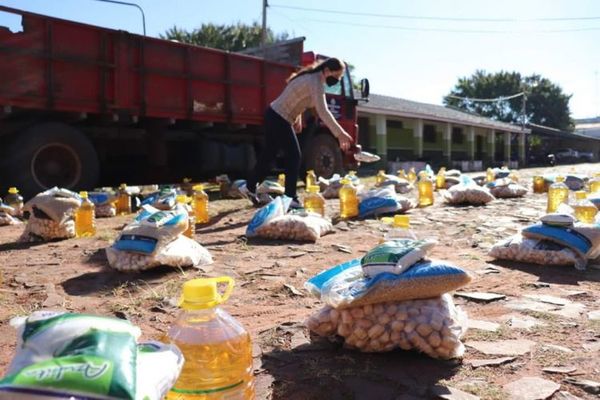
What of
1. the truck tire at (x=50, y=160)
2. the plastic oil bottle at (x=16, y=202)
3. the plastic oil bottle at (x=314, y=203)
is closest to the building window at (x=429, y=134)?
the truck tire at (x=50, y=160)

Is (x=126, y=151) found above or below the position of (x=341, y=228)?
above

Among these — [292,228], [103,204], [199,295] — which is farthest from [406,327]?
[103,204]

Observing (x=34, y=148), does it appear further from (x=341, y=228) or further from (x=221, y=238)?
(x=341, y=228)

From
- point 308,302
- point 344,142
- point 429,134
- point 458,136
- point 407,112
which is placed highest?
point 407,112

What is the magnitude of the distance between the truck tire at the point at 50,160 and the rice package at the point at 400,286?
628 centimetres

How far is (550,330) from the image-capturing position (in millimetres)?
2375

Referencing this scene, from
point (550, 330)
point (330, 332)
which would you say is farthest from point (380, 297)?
point (550, 330)

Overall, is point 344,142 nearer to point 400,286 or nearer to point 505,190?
point 505,190

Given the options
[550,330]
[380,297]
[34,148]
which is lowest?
[550,330]

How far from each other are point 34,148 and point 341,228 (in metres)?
4.48

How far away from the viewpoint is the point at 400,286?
1976 mm

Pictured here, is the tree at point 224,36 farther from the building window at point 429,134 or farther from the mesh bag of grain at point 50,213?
the mesh bag of grain at point 50,213

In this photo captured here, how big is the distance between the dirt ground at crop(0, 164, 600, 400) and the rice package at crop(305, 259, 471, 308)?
240mm

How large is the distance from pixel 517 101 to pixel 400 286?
194ft
